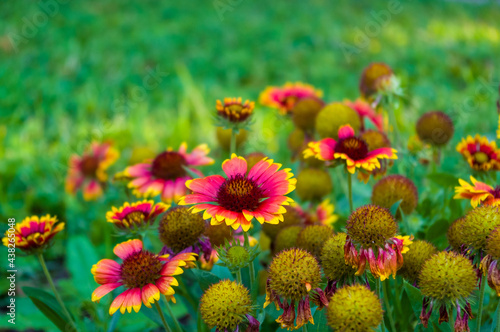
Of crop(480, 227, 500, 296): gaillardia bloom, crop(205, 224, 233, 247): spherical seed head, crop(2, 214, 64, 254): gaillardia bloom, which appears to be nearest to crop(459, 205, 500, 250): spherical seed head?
crop(480, 227, 500, 296): gaillardia bloom

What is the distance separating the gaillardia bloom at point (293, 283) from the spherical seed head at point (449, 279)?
0.19 m

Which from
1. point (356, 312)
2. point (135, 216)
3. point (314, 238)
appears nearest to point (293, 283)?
point (356, 312)

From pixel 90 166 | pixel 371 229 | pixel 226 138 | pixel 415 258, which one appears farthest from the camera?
pixel 90 166

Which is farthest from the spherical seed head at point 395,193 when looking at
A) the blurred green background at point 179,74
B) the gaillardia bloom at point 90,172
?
the gaillardia bloom at point 90,172

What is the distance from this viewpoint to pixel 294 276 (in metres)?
0.82

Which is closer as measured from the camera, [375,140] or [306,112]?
[375,140]

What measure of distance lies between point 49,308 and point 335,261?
74cm

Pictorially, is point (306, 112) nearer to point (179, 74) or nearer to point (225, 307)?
point (225, 307)

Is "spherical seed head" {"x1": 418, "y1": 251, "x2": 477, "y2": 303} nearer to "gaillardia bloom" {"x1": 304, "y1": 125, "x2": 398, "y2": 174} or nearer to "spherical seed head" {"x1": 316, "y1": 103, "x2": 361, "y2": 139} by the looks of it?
"gaillardia bloom" {"x1": 304, "y1": 125, "x2": 398, "y2": 174}

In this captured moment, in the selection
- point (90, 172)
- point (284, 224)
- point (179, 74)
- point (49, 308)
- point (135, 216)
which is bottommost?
point (179, 74)

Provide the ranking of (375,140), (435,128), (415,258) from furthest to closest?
(435,128) < (375,140) < (415,258)

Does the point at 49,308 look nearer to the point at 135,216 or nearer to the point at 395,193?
the point at 135,216

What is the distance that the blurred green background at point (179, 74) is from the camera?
7.58 feet

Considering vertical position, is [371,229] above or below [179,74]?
above
